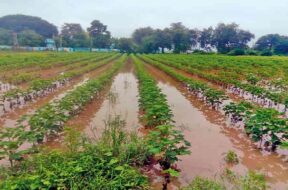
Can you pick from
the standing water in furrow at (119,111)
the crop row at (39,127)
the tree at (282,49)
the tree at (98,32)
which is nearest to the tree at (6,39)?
the tree at (98,32)

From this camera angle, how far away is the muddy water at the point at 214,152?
599 cm

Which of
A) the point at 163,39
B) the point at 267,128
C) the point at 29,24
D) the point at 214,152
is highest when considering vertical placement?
the point at 29,24

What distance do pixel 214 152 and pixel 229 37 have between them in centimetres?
7207

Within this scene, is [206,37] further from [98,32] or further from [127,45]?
[98,32]

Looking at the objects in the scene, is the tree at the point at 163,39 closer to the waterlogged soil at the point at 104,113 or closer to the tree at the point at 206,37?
the tree at the point at 206,37

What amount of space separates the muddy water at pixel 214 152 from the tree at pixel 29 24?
115m

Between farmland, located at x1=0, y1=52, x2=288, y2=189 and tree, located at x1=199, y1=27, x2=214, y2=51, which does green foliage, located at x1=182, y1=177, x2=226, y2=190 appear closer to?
farmland, located at x1=0, y1=52, x2=288, y2=189

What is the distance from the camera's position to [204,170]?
6164 mm

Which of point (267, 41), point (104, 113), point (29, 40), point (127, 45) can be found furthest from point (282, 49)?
point (104, 113)

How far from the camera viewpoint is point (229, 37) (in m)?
74.5

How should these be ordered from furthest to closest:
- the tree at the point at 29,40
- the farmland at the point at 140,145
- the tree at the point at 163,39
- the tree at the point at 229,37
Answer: the tree at the point at 163,39, the tree at the point at 229,37, the tree at the point at 29,40, the farmland at the point at 140,145

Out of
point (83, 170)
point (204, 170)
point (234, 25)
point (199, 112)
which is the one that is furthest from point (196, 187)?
point (234, 25)

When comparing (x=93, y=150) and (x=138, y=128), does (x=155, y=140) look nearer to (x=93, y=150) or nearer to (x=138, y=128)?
(x=93, y=150)

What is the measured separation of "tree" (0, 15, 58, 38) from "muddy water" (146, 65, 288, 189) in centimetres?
11525
